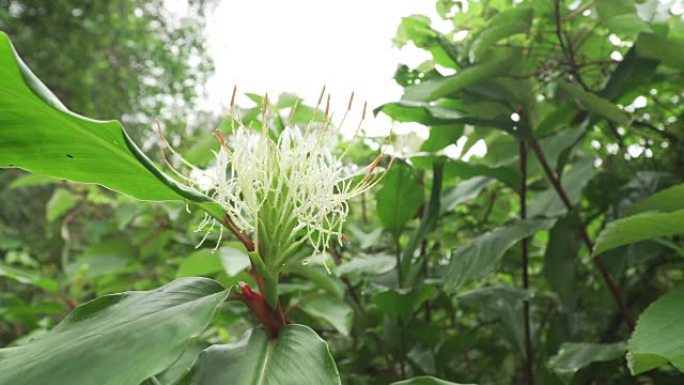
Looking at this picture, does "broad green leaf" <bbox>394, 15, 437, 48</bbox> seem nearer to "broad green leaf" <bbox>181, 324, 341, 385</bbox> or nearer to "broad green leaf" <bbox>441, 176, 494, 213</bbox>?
"broad green leaf" <bbox>441, 176, 494, 213</bbox>

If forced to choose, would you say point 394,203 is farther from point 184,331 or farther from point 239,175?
point 184,331

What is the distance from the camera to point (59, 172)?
0.52 meters

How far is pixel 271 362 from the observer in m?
0.50

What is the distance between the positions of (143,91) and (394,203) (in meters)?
4.55

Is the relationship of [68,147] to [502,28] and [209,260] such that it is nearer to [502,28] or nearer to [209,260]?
[209,260]

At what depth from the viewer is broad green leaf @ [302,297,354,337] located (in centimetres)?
86

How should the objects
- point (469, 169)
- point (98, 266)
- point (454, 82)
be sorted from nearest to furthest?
point (454, 82)
point (469, 169)
point (98, 266)

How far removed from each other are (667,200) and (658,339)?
0.77ft

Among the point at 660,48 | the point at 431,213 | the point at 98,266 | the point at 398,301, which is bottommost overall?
the point at 98,266

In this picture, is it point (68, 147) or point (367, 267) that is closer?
point (68, 147)

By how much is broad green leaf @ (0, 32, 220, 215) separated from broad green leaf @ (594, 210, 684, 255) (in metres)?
0.43

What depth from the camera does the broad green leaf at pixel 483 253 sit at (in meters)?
0.80

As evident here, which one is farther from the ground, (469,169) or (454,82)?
(454,82)

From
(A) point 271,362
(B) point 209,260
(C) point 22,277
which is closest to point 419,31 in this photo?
(B) point 209,260
